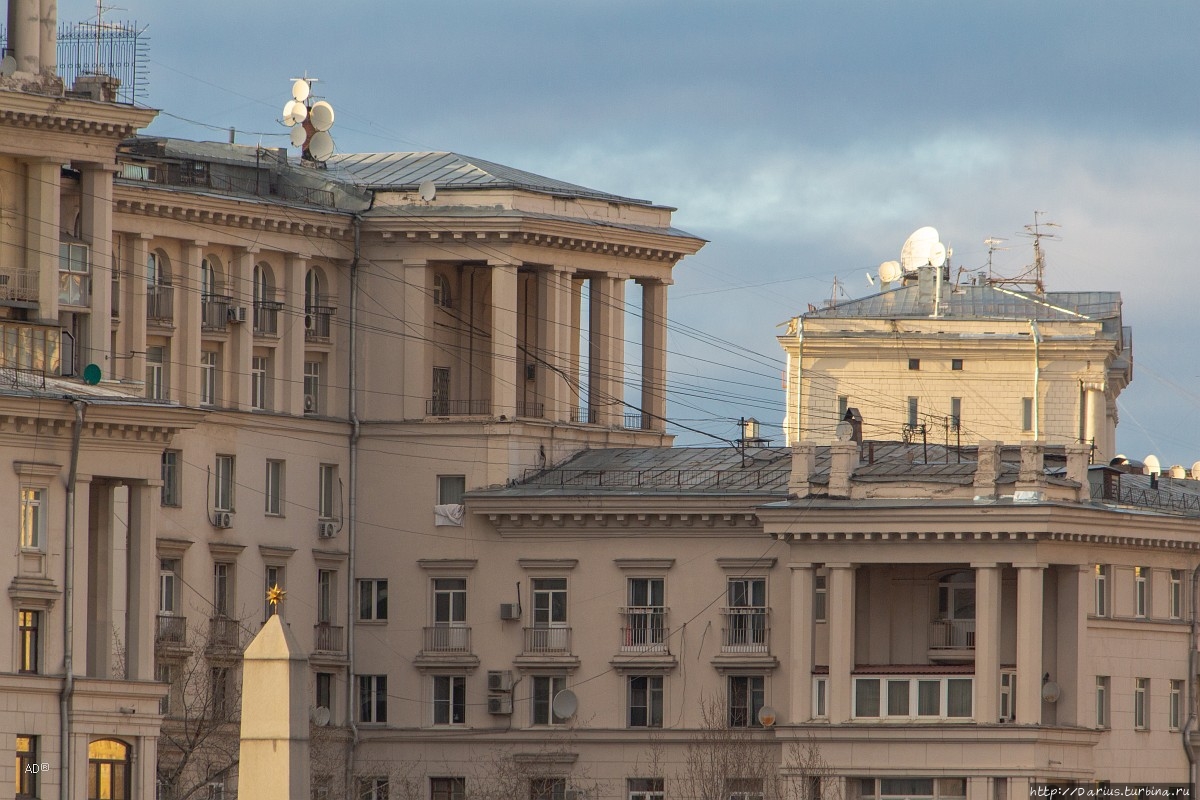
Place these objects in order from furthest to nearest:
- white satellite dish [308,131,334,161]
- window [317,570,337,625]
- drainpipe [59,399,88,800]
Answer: white satellite dish [308,131,334,161], window [317,570,337,625], drainpipe [59,399,88,800]

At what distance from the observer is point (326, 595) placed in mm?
100062

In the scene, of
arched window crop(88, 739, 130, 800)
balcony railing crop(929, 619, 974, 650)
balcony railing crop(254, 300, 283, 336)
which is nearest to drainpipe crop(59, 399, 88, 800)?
arched window crop(88, 739, 130, 800)

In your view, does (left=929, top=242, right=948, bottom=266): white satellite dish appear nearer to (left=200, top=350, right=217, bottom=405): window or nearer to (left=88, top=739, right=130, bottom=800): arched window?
(left=200, top=350, right=217, bottom=405): window

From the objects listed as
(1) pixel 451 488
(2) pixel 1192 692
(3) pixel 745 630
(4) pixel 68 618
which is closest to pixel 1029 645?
(2) pixel 1192 692

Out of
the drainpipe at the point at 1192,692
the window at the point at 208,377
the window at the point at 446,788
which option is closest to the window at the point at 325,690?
the window at the point at 446,788

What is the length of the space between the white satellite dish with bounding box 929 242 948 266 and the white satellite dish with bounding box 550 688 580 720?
56700 millimetres

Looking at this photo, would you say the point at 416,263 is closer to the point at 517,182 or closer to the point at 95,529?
the point at 517,182

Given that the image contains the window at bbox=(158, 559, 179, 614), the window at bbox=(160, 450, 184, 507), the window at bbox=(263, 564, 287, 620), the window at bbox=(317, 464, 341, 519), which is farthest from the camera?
the window at bbox=(317, 464, 341, 519)

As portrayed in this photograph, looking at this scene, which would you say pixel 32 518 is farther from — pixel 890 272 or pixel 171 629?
pixel 890 272

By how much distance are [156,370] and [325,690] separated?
397 inches

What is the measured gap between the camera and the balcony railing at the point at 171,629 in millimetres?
92938

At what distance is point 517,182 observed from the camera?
102 m

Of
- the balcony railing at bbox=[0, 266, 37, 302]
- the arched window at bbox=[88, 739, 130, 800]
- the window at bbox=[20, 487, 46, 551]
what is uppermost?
the balcony railing at bbox=[0, 266, 37, 302]

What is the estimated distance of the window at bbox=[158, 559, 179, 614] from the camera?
9362 cm
